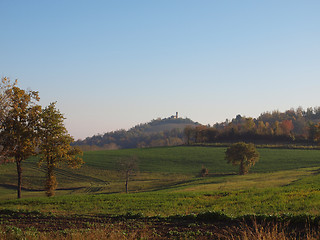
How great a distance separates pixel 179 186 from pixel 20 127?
2570 cm

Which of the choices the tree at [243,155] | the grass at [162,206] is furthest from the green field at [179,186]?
the tree at [243,155]

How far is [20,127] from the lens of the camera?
34.6 m

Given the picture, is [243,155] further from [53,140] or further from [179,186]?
[53,140]

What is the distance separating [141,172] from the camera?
79375mm

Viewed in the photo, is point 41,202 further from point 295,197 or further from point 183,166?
point 183,166

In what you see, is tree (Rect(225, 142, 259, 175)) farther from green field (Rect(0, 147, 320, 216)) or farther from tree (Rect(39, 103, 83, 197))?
tree (Rect(39, 103, 83, 197))

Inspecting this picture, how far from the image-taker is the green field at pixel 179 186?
21.3 metres

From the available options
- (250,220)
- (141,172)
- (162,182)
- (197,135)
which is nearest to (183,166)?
(141,172)

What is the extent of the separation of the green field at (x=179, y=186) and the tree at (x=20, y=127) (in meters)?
5.62

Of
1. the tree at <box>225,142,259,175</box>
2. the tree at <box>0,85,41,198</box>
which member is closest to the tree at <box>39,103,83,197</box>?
the tree at <box>0,85,41,198</box>

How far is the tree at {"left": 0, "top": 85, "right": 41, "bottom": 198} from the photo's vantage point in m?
33.9

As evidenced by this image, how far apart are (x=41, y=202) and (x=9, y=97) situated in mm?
10236

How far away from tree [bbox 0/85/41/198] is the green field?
5617mm

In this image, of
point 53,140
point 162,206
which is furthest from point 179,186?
point 162,206
